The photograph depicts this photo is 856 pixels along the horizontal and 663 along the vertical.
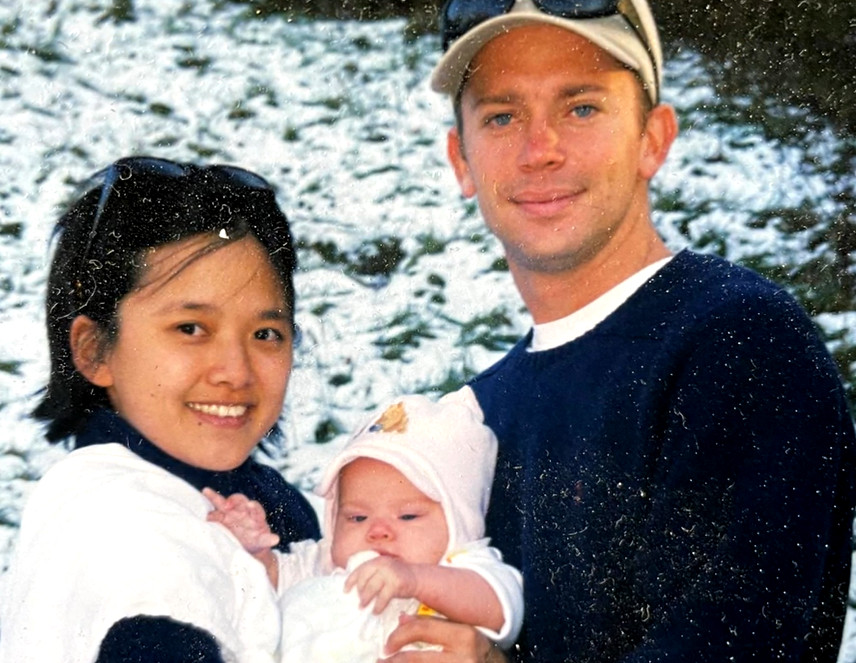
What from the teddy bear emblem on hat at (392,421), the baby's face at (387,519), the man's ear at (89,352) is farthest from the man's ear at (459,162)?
the man's ear at (89,352)

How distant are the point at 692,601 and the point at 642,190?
25.8 inches

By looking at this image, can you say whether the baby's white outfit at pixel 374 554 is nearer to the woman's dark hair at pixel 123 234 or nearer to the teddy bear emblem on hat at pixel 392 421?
the teddy bear emblem on hat at pixel 392 421

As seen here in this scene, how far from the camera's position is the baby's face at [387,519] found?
1540 millimetres

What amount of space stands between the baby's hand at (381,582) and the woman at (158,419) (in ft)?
0.37

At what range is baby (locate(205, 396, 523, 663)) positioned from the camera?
1464 millimetres

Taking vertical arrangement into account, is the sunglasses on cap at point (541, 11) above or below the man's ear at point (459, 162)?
above

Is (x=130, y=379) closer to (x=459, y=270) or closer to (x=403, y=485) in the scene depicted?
(x=403, y=485)

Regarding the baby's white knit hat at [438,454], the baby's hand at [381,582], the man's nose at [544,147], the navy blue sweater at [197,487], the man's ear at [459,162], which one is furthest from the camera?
the man's ear at [459,162]

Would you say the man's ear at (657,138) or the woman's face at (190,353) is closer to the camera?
the woman's face at (190,353)

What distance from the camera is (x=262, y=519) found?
1.53 metres

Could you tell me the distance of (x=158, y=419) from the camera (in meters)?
1.54

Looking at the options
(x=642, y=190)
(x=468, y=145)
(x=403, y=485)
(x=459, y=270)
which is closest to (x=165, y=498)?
(x=403, y=485)

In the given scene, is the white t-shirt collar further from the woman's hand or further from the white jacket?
the white jacket

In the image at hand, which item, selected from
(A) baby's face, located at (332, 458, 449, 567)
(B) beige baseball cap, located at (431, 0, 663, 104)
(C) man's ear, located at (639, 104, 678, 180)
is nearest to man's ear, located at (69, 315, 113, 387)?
(A) baby's face, located at (332, 458, 449, 567)
